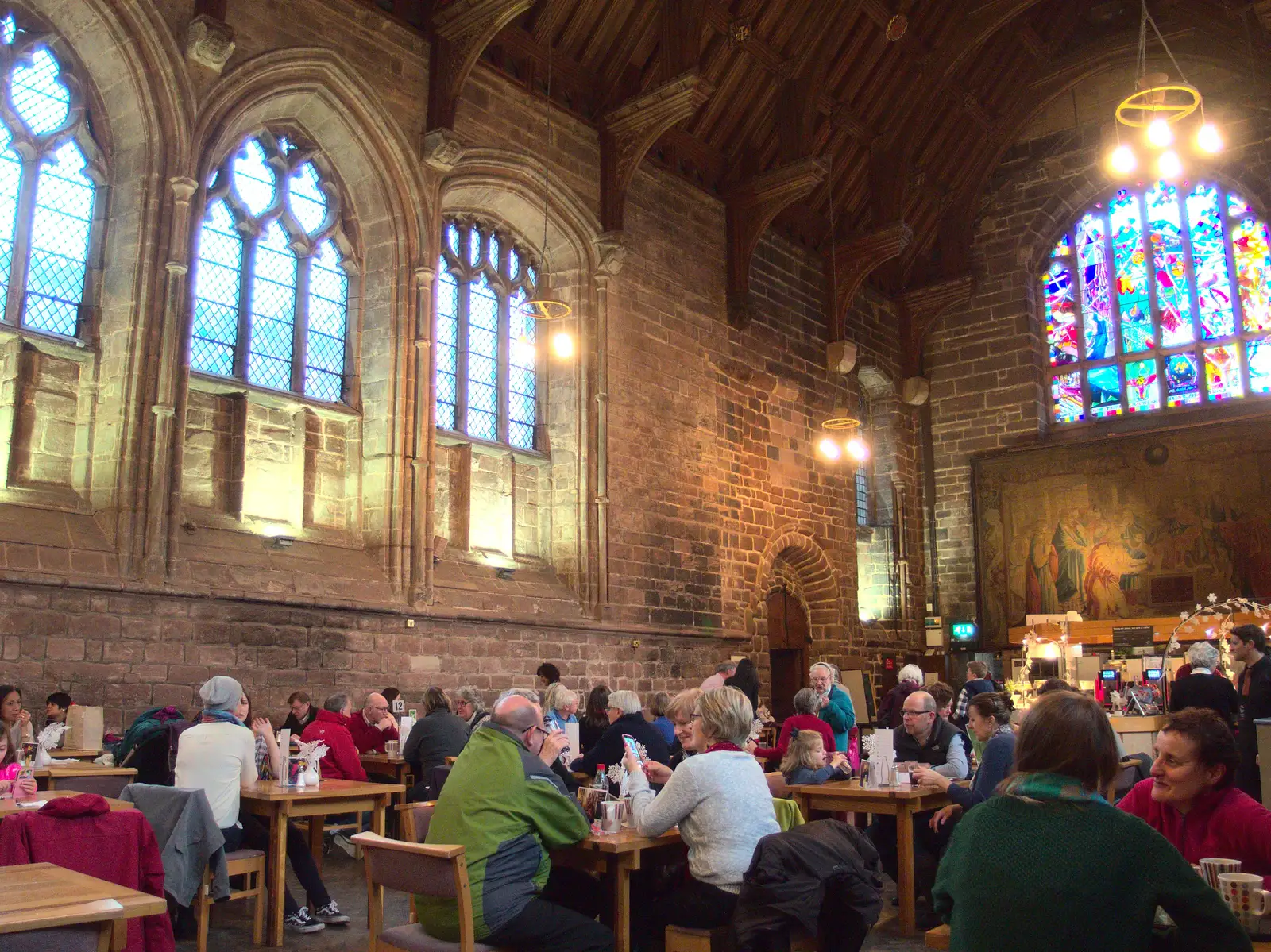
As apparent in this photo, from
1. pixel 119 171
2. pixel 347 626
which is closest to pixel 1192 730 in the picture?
pixel 347 626

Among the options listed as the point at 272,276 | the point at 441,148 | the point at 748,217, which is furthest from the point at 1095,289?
the point at 272,276

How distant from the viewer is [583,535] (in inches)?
488

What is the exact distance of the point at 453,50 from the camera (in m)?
11.5

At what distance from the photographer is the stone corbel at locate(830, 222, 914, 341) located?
621 inches

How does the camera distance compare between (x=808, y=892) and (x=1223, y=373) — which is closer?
(x=808, y=892)

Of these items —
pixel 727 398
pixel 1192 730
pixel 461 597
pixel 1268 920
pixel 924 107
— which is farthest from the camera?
pixel 924 107

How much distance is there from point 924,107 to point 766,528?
6276 millimetres

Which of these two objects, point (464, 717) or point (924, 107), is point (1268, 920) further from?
point (924, 107)

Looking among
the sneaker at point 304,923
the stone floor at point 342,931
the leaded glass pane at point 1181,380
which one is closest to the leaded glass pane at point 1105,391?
the leaded glass pane at point 1181,380

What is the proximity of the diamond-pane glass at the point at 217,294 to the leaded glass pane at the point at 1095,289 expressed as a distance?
12646 mm

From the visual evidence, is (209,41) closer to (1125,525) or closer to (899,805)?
(899,805)

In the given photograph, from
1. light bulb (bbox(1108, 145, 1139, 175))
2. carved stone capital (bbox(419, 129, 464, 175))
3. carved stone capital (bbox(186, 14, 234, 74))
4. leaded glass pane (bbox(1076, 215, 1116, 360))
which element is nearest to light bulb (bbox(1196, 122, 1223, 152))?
light bulb (bbox(1108, 145, 1139, 175))

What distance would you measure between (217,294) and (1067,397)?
12.8 m

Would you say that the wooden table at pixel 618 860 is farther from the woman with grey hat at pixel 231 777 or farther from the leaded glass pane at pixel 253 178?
the leaded glass pane at pixel 253 178
